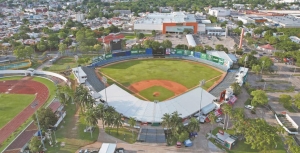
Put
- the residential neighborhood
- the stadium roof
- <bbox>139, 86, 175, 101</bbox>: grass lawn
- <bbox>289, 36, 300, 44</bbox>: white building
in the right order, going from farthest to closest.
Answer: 1. <bbox>289, 36, 300, 44</bbox>: white building
2. <bbox>139, 86, 175, 101</bbox>: grass lawn
3. the stadium roof
4. the residential neighborhood

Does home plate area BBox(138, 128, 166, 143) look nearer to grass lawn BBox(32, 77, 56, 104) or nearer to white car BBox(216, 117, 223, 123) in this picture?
white car BBox(216, 117, 223, 123)

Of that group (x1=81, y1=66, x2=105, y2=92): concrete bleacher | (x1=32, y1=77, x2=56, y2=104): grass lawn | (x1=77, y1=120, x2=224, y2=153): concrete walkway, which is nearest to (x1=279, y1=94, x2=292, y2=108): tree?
(x1=77, y1=120, x2=224, y2=153): concrete walkway

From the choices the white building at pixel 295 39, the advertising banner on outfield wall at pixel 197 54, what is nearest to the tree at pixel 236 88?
the advertising banner on outfield wall at pixel 197 54

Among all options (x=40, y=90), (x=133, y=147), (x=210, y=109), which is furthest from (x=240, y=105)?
(x=40, y=90)

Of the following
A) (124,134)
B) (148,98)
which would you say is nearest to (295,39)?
(148,98)

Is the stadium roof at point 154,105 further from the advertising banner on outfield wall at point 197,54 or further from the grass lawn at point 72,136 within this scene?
the advertising banner on outfield wall at point 197,54
